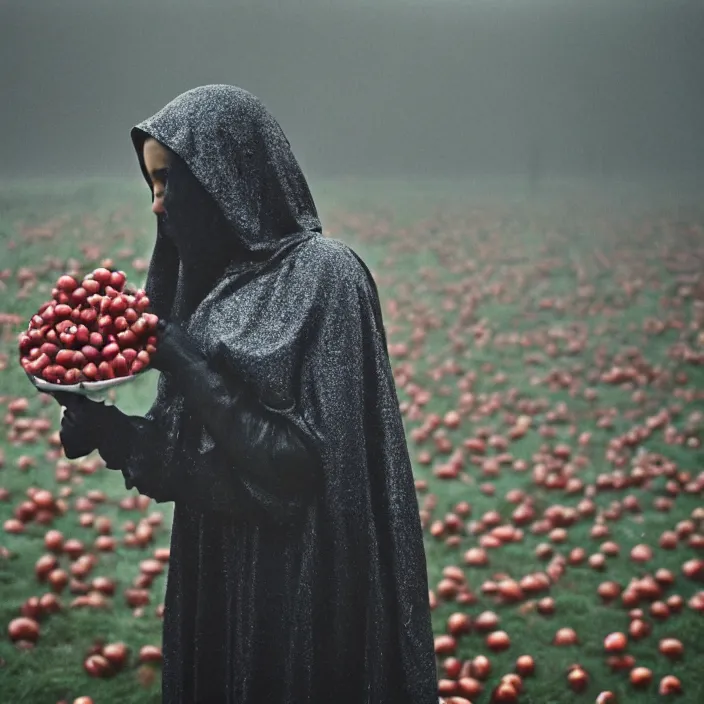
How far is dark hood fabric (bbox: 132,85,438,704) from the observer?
1220 millimetres

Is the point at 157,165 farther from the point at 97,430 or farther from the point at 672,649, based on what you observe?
the point at 672,649

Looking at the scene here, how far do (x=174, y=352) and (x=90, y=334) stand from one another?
11cm

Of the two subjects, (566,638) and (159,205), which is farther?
(566,638)

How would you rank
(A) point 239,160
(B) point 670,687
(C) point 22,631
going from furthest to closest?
(C) point 22,631 < (B) point 670,687 < (A) point 239,160

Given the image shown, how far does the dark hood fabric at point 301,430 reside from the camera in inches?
48.0

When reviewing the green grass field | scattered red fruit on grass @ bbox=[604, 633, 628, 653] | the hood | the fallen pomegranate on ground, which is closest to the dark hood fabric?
the hood

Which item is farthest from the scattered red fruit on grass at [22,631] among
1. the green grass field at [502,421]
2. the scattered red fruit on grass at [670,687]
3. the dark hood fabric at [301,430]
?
the scattered red fruit on grass at [670,687]

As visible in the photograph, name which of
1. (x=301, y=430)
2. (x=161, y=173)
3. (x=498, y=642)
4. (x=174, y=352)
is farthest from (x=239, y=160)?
(x=498, y=642)

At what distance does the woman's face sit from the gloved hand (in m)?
0.19

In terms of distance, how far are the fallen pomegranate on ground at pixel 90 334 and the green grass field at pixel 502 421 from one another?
1.52m

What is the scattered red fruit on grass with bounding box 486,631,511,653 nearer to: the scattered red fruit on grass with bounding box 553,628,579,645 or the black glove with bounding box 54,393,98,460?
the scattered red fruit on grass with bounding box 553,628,579,645

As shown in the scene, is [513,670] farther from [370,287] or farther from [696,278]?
[696,278]

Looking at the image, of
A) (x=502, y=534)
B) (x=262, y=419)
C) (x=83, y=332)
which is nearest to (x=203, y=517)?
(x=262, y=419)

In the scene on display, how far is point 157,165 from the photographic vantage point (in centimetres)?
126
